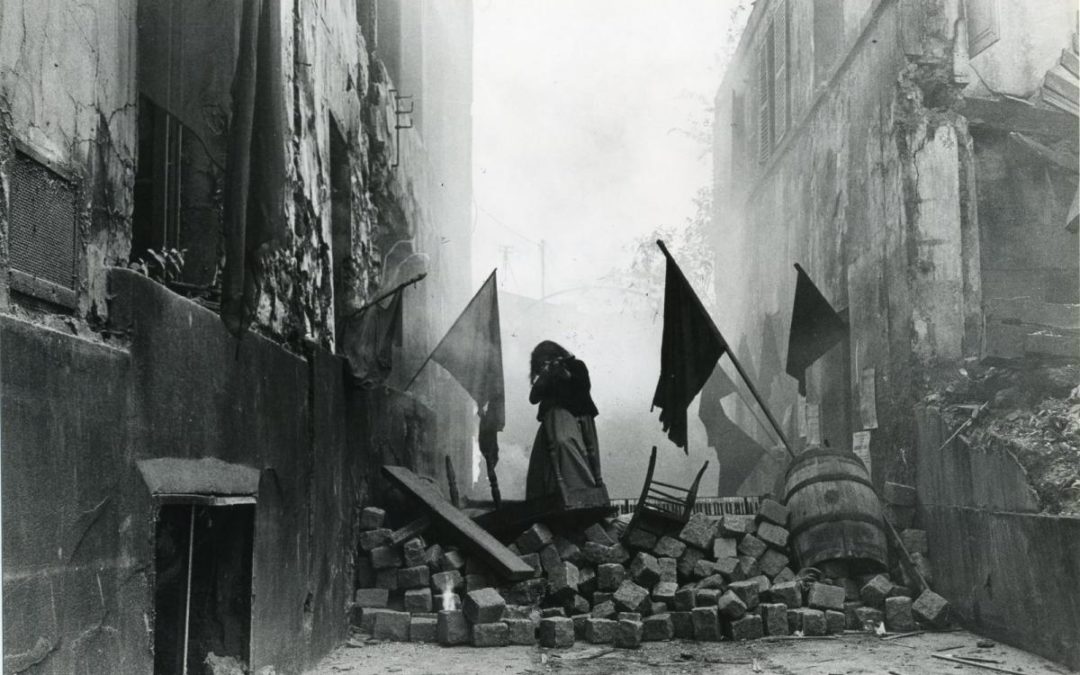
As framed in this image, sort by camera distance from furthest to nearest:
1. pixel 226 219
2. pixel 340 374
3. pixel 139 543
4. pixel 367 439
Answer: pixel 367 439 → pixel 340 374 → pixel 226 219 → pixel 139 543

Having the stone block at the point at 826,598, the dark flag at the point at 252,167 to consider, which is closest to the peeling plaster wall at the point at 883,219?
the stone block at the point at 826,598

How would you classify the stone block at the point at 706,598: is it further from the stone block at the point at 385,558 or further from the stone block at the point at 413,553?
the stone block at the point at 385,558

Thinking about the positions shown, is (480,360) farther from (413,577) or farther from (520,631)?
(520,631)

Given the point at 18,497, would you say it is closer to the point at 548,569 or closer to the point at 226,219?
the point at 226,219

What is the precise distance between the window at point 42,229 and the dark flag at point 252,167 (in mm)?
1090

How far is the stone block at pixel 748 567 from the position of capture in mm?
9188

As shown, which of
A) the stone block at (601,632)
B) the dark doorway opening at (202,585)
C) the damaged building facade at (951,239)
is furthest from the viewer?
the damaged building facade at (951,239)

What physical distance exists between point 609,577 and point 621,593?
1.06 feet

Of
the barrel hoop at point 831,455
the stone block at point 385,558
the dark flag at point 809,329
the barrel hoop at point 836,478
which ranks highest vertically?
the dark flag at point 809,329

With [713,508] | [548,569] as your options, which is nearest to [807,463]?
[713,508]

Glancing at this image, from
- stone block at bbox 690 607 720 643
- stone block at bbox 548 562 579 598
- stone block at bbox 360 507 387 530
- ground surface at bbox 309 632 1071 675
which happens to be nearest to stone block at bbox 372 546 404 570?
stone block at bbox 360 507 387 530

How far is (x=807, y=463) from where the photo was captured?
986 centimetres

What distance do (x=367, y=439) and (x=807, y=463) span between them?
4.25 m

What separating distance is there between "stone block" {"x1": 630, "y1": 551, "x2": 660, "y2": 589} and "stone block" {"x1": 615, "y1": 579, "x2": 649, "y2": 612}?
0.27 meters
